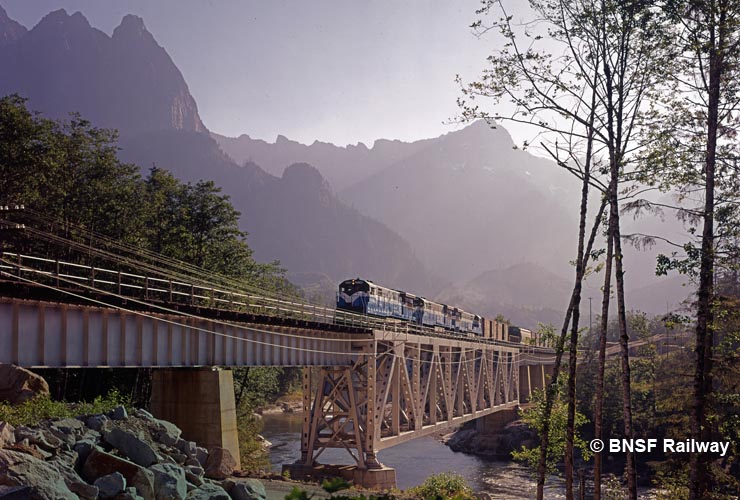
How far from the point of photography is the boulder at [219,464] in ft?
90.7

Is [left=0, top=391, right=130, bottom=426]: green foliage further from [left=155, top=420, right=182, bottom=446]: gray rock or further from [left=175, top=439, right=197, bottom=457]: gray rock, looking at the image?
[left=175, top=439, right=197, bottom=457]: gray rock

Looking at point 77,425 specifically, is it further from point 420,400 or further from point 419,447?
point 419,447

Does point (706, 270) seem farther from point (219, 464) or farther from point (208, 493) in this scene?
point (219, 464)

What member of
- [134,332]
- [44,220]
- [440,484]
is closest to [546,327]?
[440,484]

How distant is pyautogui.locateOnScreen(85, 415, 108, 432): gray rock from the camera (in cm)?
2081

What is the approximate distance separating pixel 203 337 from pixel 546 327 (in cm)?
1285

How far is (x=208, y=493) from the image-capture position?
20.4m

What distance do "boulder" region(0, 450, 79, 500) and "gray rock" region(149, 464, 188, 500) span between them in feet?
10.3

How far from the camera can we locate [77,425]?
2012 cm

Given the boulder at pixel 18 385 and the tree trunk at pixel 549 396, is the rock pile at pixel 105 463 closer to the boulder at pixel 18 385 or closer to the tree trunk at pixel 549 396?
the tree trunk at pixel 549 396

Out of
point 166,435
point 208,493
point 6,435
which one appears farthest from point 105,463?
point 166,435

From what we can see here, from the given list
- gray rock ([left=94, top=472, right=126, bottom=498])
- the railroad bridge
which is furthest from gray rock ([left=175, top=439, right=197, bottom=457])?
gray rock ([left=94, top=472, right=126, bottom=498])

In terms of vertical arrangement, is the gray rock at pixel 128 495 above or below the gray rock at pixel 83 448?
below

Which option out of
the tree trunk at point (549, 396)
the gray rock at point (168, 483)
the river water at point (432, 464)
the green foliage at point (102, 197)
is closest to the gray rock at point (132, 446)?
the gray rock at point (168, 483)
